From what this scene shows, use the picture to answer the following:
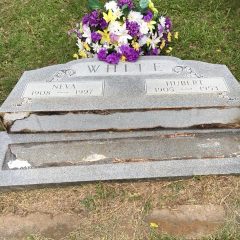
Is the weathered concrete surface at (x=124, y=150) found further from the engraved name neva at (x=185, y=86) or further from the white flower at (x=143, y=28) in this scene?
the white flower at (x=143, y=28)

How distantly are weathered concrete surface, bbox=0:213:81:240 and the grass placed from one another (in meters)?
0.05

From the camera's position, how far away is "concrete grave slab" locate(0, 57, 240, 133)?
10.5 feet

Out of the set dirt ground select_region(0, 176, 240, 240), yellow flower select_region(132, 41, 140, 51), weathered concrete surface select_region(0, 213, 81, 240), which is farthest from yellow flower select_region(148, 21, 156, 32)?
weathered concrete surface select_region(0, 213, 81, 240)

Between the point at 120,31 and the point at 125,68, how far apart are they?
0.40m

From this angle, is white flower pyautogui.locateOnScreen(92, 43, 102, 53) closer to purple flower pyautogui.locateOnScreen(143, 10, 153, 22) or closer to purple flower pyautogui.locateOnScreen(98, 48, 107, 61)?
purple flower pyautogui.locateOnScreen(98, 48, 107, 61)

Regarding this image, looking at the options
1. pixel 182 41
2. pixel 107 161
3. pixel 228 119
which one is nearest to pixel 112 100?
pixel 107 161

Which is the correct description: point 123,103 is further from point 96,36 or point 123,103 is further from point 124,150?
point 96,36

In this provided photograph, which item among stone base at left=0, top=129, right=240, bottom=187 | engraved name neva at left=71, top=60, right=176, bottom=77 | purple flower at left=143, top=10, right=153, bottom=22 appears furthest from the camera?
purple flower at left=143, top=10, right=153, bottom=22

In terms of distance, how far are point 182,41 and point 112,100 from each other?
Result: 1.70m

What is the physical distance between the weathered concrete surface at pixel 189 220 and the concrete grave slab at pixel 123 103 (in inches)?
29.8

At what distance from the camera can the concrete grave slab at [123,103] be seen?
3.21 m

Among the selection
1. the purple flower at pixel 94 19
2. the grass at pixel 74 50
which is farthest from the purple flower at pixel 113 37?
the grass at pixel 74 50

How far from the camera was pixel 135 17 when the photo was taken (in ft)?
13.0

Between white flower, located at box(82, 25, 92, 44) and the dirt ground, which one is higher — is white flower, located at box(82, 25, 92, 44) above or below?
above
